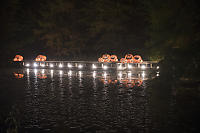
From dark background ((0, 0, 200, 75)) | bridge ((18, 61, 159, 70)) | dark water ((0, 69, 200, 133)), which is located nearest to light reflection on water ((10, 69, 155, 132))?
dark water ((0, 69, 200, 133))

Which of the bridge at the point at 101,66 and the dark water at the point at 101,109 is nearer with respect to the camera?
the dark water at the point at 101,109

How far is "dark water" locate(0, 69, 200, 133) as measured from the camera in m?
11.9

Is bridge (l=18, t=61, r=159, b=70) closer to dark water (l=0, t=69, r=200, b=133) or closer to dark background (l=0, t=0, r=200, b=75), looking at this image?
dark background (l=0, t=0, r=200, b=75)

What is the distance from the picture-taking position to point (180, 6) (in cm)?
2428

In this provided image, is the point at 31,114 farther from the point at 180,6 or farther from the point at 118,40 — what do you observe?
the point at 118,40

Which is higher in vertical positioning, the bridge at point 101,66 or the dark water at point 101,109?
the bridge at point 101,66

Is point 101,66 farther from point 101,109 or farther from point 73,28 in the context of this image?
point 101,109

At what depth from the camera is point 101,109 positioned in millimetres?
15070

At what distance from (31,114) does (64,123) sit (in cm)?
235

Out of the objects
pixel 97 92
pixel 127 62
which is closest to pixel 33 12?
pixel 127 62

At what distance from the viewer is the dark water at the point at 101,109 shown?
11922 millimetres

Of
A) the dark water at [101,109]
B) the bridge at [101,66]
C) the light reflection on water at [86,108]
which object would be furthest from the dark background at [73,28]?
the light reflection on water at [86,108]

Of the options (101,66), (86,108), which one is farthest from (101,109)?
(101,66)

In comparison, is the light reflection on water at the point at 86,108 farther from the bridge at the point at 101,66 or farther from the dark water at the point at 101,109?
the bridge at the point at 101,66
